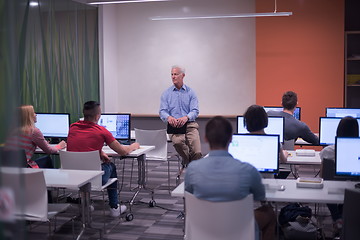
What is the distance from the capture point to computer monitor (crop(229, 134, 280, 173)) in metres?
3.79

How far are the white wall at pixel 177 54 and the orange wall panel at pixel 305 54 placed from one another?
1.53 ft

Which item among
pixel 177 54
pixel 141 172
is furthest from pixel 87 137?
pixel 177 54

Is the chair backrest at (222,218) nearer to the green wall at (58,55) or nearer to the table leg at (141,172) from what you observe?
the table leg at (141,172)

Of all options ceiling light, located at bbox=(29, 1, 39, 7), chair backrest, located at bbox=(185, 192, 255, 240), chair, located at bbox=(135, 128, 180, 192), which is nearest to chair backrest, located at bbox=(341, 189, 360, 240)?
chair backrest, located at bbox=(185, 192, 255, 240)

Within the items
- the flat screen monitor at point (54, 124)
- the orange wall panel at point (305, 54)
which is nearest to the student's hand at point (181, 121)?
the flat screen monitor at point (54, 124)

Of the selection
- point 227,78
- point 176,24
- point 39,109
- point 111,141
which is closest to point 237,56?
point 227,78

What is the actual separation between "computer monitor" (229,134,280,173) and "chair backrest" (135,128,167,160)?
8.56ft

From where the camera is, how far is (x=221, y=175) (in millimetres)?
2760

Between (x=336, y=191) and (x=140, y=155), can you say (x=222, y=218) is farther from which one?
(x=140, y=155)

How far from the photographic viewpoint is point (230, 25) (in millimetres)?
9328

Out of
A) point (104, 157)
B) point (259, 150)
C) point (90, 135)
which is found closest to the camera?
point (259, 150)

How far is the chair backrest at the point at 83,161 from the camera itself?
4578 mm

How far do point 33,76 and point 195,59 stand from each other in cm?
357

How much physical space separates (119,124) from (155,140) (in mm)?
531
